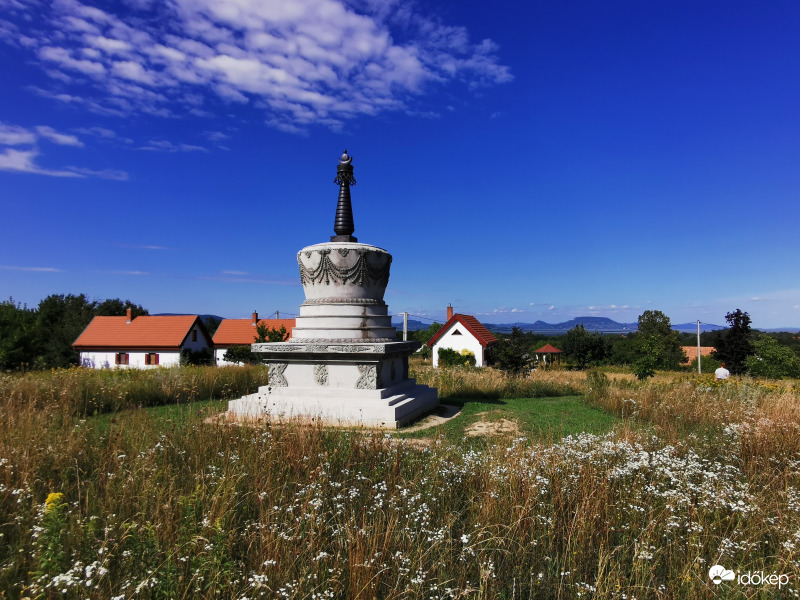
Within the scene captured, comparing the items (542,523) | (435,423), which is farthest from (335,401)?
(542,523)

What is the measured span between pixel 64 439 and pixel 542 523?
17.2 feet

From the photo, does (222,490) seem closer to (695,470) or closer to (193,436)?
(193,436)

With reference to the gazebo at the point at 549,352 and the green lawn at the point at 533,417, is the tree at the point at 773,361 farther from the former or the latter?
the gazebo at the point at 549,352

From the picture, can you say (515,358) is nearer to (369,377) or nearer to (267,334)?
(369,377)

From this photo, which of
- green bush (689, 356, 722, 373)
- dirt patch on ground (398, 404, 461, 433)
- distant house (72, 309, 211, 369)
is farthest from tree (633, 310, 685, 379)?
distant house (72, 309, 211, 369)

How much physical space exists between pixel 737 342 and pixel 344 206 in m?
35.4

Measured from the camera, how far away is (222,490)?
3.99m

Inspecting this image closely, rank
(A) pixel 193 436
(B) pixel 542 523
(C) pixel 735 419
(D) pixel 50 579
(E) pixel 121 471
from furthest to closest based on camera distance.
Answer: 1. (C) pixel 735 419
2. (A) pixel 193 436
3. (E) pixel 121 471
4. (B) pixel 542 523
5. (D) pixel 50 579

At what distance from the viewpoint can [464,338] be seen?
138ft

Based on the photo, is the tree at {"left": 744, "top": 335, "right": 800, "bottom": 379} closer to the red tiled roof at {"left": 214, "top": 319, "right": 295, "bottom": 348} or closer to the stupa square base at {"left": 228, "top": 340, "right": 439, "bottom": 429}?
the stupa square base at {"left": 228, "top": 340, "right": 439, "bottom": 429}

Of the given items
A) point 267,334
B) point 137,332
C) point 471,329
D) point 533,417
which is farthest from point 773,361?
point 137,332

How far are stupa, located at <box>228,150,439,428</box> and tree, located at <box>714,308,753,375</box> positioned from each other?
108 feet

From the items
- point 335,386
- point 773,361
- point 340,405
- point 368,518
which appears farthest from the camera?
point 773,361

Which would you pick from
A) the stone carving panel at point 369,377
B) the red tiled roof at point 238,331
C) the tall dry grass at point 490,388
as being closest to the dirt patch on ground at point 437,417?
the stone carving panel at point 369,377
